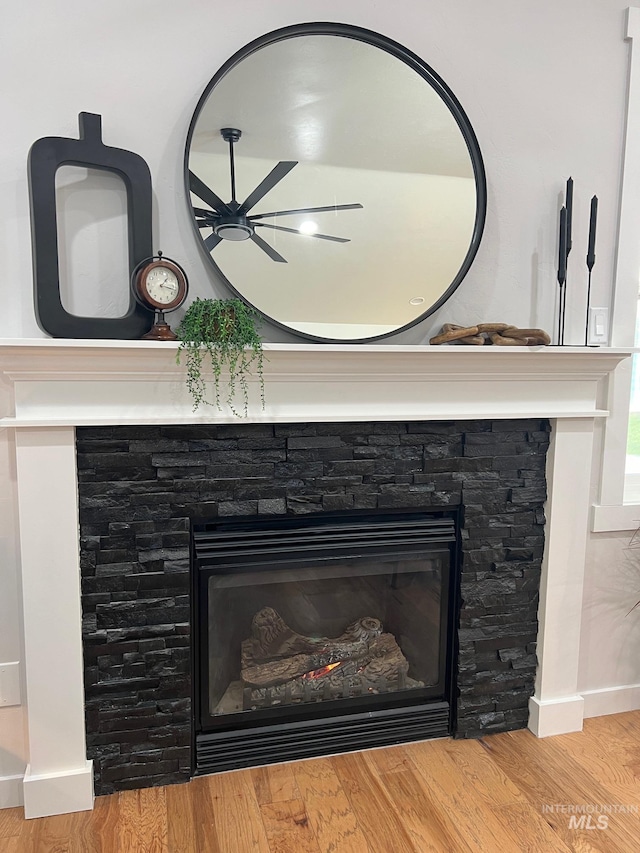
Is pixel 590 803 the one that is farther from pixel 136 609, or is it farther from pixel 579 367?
pixel 136 609

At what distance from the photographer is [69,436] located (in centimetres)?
171

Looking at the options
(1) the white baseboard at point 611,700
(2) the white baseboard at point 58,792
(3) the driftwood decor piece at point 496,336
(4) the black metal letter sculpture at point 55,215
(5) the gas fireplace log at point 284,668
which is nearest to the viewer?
(4) the black metal letter sculpture at point 55,215

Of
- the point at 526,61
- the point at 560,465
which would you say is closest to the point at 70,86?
the point at 526,61

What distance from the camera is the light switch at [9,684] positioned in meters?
1.81

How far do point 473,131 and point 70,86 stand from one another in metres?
1.16

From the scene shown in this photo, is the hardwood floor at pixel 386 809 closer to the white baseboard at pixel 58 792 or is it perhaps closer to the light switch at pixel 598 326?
the white baseboard at pixel 58 792

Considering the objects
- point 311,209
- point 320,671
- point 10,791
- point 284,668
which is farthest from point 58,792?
point 311,209

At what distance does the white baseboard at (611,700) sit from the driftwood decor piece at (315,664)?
2.16 ft

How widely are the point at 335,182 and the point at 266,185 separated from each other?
21cm

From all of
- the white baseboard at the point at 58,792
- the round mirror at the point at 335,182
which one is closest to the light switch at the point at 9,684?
the white baseboard at the point at 58,792

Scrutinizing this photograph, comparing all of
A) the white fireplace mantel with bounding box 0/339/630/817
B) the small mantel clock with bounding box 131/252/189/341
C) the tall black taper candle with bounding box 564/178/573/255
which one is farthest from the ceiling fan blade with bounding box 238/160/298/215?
the tall black taper candle with bounding box 564/178/573/255

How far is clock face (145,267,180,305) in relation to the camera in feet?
5.50

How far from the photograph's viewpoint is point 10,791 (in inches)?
72.0

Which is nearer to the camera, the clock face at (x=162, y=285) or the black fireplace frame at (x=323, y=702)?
the clock face at (x=162, y=285)
